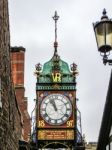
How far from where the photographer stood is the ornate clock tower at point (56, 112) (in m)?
24.8

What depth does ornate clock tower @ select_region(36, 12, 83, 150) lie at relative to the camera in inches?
978

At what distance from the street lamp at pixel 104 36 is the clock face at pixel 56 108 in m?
14.9

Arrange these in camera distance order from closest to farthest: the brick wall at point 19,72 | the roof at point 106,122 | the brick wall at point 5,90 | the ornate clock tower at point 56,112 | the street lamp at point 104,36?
1. the street lamp at point 104,36
2. the brick wall at point 5,90
3. the roof at point 106,122
4. the ornate clock tower at point 56,112
5. the brick wall at point 19,72

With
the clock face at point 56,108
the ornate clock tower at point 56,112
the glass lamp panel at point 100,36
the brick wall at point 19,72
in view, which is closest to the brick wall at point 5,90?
the ornate clock tower at point 56,112

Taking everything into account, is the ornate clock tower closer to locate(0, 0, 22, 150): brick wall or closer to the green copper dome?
the green copper dome

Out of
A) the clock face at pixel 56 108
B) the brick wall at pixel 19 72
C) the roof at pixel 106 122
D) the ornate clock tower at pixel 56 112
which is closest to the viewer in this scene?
the roof at pixel 106 122

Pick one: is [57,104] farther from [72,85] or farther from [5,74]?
[5,74]

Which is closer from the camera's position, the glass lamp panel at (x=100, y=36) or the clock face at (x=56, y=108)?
the glass lamp panel at (x=100, y=36)

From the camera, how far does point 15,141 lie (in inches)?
805

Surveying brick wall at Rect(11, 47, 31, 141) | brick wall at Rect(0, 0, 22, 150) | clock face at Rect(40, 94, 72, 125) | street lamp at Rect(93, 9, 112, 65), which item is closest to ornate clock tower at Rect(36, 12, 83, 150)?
clock face at Rect(40, 94, 72, 125)

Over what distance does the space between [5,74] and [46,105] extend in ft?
25.7

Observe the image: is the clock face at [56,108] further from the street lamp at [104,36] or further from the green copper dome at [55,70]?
the street lamp at [104,36]

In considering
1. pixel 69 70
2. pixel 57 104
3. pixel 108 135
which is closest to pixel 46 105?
pixel 57 104

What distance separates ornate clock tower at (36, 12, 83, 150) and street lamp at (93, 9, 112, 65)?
48.0 ft
